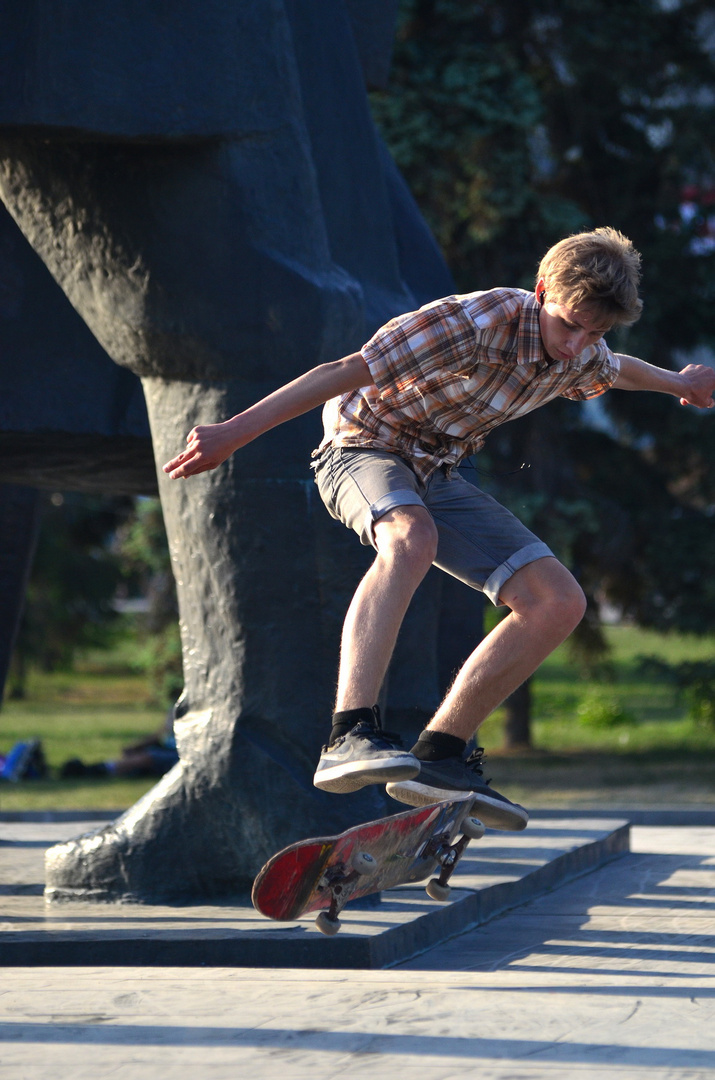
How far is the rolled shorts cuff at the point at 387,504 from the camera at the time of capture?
4.37 metres

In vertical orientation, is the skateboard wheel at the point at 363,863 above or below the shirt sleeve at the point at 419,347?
below

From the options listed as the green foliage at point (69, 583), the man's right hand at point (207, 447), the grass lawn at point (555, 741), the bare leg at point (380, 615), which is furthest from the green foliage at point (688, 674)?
the man's right hand at point (207, 447)

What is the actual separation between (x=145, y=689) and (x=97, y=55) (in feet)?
89.4

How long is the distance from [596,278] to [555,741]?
17401 mm

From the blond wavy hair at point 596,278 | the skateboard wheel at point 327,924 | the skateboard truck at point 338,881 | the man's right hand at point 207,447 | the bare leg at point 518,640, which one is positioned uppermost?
the blond wavy hair at point 596,278

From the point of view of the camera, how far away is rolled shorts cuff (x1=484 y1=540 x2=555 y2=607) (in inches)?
177

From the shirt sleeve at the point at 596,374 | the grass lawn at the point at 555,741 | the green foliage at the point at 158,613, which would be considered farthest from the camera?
the green foliage at the point at 158,613

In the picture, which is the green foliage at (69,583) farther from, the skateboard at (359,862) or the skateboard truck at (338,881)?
the skateboard truck at (338,881)

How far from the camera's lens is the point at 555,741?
69.0 ft

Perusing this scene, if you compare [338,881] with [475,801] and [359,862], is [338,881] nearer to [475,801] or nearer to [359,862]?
[359,862]

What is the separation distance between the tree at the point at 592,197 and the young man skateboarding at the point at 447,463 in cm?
1161

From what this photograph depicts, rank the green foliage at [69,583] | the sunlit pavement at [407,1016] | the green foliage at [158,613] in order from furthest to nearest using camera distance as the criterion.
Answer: the green foliage at [69,583]
the green foliage at [158,613]
the sunlit pavement at [407,1016]

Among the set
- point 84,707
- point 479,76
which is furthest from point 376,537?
point 84,707

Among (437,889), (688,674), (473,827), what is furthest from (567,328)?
(688,674)
